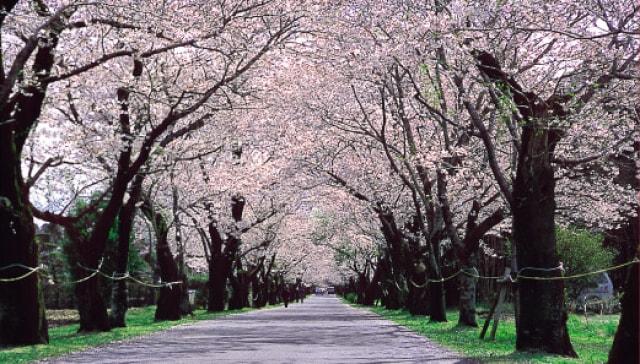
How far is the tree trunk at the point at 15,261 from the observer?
54.4ft

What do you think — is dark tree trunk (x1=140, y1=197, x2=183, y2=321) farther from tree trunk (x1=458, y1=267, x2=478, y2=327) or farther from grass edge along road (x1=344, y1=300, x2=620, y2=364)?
tree trunk (x1=458, y1=267, x2=478, y2=327)

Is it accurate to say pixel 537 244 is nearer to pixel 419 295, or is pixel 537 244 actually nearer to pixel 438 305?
pixel 438 305

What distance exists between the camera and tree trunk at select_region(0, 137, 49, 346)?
16.6 meters

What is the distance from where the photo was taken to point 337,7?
872 inches

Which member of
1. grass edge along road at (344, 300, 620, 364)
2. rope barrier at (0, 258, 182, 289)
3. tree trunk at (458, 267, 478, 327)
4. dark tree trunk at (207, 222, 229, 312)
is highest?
dark tree trunk at (207, 222, 229, 312)

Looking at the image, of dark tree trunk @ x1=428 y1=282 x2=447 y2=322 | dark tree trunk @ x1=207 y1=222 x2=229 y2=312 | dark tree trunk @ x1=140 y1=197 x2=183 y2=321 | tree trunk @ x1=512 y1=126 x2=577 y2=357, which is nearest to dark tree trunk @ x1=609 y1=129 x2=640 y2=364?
tree trunk @ x1=512 y1=126 x2=577 y2=357

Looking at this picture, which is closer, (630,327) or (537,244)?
(630,327)

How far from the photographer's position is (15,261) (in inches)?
664

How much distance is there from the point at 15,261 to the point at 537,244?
1076cm

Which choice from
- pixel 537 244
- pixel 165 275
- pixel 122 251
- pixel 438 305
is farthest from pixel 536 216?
pixel 165 275

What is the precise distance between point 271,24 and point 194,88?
160 inches

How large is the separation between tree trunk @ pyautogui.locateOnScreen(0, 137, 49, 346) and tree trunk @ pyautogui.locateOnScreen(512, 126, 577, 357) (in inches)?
397

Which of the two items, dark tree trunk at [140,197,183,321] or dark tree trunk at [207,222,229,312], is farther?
dark tree trunk at [207,222,229,312]

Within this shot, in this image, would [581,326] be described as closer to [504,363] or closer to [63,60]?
[504,363]
